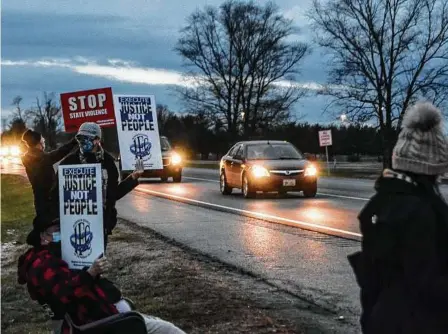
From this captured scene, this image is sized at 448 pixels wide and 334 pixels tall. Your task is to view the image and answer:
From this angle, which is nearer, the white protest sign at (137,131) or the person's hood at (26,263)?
the person's hood at (26,263)

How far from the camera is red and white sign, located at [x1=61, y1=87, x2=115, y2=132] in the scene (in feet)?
35.9

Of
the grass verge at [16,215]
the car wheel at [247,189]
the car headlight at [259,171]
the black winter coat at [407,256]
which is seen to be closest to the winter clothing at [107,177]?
the black winter coat at [407,256]

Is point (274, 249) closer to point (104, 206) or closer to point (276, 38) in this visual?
point (104, 206)

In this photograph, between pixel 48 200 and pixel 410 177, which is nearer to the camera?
pixel 410 177

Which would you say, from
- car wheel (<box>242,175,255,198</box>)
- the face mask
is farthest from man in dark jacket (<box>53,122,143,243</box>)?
car wheel (<box>242,175,255,198</box>)

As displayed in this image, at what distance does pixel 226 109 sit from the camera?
66.1m

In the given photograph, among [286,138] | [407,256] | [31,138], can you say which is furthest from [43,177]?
[286,138]

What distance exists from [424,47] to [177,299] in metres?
33.8

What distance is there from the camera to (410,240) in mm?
2705

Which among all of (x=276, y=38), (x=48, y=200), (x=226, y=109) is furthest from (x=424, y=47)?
(x=48, y=200)

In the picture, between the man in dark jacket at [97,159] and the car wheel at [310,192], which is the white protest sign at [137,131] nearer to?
the man in dark jacket at [97,159]

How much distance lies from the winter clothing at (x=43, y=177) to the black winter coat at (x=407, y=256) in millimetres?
2076

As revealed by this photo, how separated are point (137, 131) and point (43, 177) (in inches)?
85.2

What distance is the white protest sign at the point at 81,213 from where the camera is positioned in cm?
406
